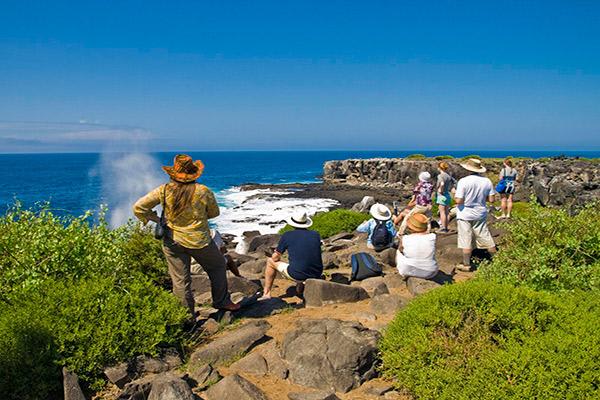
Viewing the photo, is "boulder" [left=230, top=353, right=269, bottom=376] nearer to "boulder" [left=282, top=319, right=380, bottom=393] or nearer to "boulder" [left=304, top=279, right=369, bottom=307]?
"boulder" [left=282, top=319, right=380, bottom=393]

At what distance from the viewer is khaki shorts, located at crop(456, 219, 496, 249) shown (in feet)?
31.9

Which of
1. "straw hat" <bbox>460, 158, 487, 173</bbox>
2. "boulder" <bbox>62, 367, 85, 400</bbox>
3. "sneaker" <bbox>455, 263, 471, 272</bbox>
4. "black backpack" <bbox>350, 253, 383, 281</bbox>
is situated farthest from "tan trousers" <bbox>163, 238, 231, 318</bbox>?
"straw hat" <bbox>460, 158, 487, 173</bbox>

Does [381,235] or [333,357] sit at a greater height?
[381,235]

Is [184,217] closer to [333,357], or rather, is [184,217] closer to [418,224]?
[333,357]

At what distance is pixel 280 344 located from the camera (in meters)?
5.98

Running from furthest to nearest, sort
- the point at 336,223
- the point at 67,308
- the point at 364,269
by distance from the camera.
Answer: the point at 336,223, the point at 364,269, the point at 67,308

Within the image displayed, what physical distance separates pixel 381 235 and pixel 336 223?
373 inches

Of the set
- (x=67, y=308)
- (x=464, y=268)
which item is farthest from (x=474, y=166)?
(x=67, y=308)

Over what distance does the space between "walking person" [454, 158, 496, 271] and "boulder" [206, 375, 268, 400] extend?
6.56 metres

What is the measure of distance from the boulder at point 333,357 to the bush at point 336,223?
14.1 m

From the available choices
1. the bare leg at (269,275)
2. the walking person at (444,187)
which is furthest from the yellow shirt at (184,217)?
the walking person at (444,187)

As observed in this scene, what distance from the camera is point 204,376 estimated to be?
524cm

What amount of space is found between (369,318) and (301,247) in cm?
191

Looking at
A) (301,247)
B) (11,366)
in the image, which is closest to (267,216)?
(301,247)
